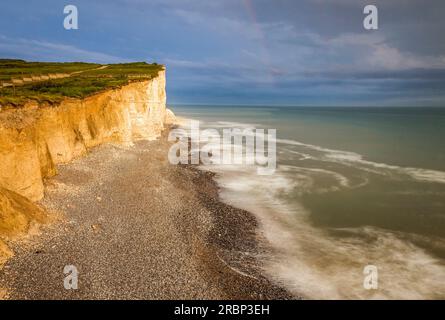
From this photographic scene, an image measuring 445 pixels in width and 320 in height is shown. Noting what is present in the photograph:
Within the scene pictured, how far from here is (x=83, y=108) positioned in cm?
2855

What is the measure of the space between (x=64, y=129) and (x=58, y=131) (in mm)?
1088

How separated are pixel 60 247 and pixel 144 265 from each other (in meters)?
3.68

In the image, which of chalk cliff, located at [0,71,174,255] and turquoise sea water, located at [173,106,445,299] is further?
chalk cliff, located at [0,71,174,255]

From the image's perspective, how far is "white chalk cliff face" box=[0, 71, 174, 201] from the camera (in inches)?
682

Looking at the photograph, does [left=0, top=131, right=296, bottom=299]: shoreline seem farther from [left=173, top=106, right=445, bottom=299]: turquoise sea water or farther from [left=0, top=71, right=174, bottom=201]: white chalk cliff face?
[left=173, top=106, right=445, bottom=299]: turquoise sea water

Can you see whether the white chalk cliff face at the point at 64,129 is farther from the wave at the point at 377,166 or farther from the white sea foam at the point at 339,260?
the wave at the point at 377,166

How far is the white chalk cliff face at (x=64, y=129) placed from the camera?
17312 millimetres

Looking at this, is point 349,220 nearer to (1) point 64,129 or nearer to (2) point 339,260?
(2) point 339,260

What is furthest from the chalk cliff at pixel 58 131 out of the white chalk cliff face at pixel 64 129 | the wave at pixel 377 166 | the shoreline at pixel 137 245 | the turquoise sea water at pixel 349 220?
the wave at pixel 377 166

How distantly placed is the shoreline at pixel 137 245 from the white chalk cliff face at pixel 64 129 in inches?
53.9

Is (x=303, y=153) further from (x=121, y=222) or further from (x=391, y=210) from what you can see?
(x=121, y=222)

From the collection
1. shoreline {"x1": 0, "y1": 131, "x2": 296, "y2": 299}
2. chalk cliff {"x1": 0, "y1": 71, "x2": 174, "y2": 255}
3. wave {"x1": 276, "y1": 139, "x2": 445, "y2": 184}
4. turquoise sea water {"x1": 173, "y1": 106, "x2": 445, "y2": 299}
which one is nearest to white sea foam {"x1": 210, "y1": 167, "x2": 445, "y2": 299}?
turquoise sea water {"x1": 173, "y1": 106, "x2": 445, "y2": 299}

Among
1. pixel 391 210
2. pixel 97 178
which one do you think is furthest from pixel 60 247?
pixel 391 210
